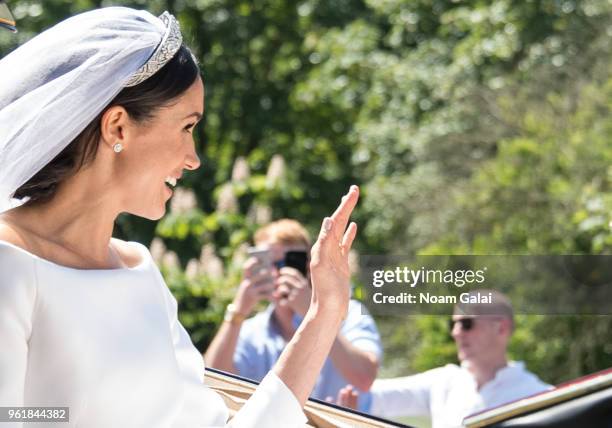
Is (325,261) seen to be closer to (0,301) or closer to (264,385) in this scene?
(264,385)

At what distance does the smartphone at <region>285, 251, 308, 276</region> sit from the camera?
396 cm

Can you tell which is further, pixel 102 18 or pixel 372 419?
pixel 372 419

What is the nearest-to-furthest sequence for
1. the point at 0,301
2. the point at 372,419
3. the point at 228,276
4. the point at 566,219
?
the point at 0,301
the point at 372,419
the point at 228,276
the point at 566,219

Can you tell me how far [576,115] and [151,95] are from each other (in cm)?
853

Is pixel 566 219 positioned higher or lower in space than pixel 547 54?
lower

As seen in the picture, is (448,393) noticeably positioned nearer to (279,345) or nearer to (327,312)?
(279,345)

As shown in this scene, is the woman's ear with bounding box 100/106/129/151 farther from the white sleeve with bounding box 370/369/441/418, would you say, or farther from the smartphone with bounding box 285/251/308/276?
the smartphone with bounding box 285/251/308/276

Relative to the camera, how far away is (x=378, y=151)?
39.1 feet

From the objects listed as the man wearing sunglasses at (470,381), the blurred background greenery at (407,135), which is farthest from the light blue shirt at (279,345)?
the blurred background greenery at (407,135)

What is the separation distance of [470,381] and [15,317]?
2.06 m

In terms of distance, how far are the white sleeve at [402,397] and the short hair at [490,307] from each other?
0.27 meters

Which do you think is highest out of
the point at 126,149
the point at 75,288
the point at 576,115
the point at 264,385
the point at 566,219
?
the point at 576,115

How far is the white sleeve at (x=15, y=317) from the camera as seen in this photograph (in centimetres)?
149

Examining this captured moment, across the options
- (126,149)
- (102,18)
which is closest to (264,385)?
(126,149)
